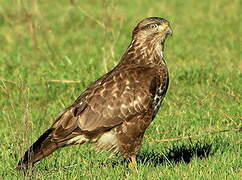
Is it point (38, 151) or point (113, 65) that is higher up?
point (38, 151)

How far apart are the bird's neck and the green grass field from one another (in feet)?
3.21

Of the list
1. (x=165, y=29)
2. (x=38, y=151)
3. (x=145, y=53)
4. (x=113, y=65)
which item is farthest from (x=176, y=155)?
(x=113, y=65)

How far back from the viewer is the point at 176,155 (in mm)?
8148

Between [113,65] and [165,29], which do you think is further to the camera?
→ [113,65]

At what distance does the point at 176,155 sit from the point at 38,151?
1.53 metres

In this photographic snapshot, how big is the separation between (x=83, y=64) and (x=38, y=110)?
5.18 feet

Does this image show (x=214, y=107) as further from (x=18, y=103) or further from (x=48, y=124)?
(x=18, y=103)

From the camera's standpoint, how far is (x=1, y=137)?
9.19 meters

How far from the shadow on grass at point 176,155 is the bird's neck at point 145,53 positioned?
0.98m

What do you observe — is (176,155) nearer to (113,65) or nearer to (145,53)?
(145,53)

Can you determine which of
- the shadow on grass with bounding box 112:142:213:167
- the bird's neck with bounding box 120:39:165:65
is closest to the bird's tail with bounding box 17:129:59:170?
the shadow on grass with bounding box 112:142:213:167

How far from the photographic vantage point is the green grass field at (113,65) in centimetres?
764

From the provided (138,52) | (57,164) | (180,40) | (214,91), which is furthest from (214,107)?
(180,40)

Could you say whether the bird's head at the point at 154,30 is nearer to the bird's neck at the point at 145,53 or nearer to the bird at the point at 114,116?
the bird's neck at the point at 145,53
